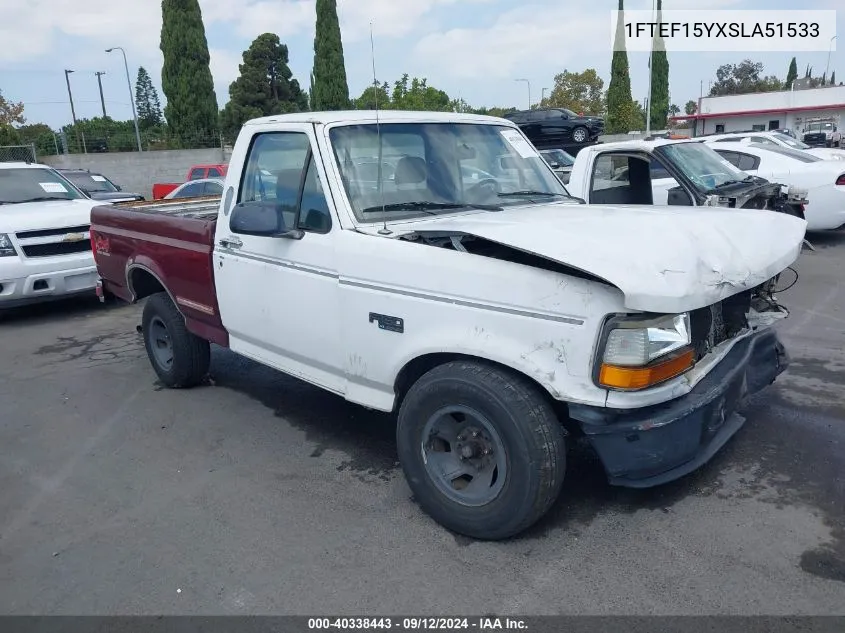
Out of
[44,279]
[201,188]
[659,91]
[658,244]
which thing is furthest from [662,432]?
[659,91]

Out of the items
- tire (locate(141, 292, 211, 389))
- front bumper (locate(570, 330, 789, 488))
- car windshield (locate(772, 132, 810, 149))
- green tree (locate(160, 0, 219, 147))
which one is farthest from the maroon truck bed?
green tree (locate(160, 0, 219, 147))

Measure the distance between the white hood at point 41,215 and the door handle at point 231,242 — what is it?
4472mm

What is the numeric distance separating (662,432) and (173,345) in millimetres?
3962

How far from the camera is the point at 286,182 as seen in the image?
13.4ft

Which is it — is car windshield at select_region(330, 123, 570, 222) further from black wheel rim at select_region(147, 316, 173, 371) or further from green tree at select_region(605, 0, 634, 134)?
green tree at select_region(605, 0, 634, 134)

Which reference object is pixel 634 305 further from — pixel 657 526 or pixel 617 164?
pixel 617 164

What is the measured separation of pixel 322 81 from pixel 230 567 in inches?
1267

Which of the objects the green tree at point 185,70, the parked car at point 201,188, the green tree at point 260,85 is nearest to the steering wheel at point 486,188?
the parked car at point 201,188

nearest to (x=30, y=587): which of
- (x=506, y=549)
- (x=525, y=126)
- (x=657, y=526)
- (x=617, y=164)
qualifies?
(x=506, y=549)

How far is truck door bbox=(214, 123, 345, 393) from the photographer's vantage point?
3.73 meters

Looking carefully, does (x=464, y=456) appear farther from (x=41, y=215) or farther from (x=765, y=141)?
(x=765, y=141)

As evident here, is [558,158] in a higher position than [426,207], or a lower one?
lower

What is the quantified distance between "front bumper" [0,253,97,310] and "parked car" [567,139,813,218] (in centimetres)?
591

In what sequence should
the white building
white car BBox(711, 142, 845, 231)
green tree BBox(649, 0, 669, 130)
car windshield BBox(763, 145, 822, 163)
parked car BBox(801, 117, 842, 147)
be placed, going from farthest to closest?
the white building → green tree BBox(649, 0, 669, 130) → parked car BBox(801, 117, 842, 147) → car windshield BBox(763, 145, 822, 163) → white car BBox(711, 142, 845, 231)
